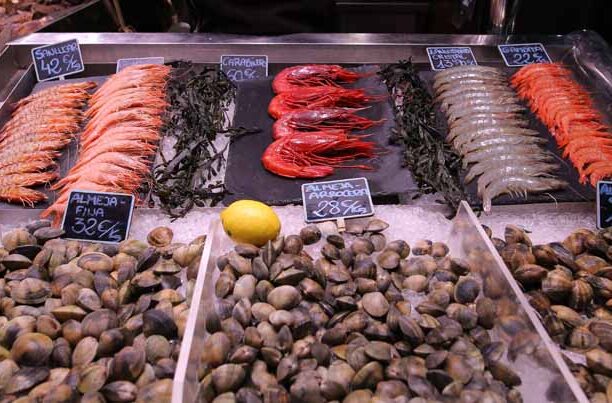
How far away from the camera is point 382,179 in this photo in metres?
2.58

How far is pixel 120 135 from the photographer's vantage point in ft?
9.32

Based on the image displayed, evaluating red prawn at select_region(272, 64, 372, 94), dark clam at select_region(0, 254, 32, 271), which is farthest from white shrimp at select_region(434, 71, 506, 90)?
dark clam at select_region(0, 254, 32, 271)

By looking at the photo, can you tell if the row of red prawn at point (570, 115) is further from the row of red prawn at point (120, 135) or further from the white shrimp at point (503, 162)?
the row of red prawn at point (120, 135)

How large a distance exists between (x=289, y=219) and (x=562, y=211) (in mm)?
1240

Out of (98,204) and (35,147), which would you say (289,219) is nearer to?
(98,204)

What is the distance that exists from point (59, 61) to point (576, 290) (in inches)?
122

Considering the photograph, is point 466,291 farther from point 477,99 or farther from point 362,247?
point 477,99

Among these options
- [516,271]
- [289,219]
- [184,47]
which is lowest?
[289,219]

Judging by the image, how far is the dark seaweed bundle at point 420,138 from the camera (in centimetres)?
251

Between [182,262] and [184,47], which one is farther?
[184,47]

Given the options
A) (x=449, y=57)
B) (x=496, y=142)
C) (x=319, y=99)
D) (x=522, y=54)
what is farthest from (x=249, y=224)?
Result: (x=522, y=54)

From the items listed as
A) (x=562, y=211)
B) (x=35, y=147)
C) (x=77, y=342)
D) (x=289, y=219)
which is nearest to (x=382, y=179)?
(x=289, y=219)

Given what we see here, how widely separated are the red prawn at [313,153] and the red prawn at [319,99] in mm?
302

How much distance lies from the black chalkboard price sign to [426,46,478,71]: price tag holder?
1254mm
